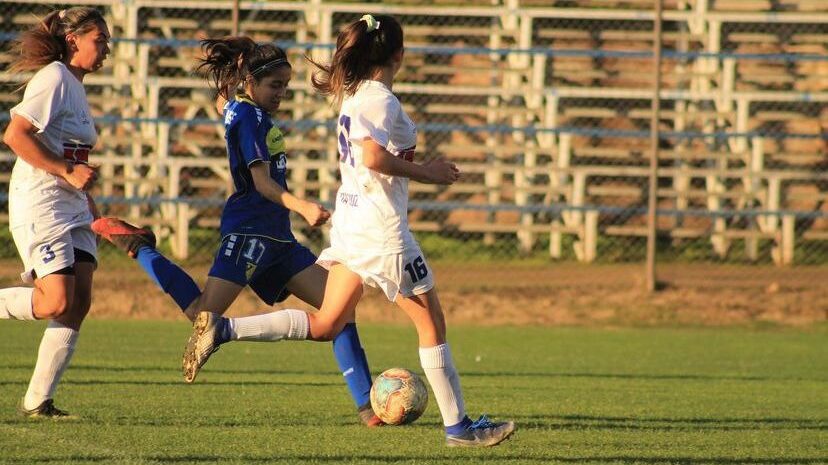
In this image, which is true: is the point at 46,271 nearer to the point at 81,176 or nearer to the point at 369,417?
the point at 81,176

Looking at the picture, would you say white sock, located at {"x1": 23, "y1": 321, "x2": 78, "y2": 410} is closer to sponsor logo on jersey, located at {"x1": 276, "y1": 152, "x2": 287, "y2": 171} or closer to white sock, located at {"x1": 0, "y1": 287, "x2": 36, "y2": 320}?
white sock, located at {"x1": 0, "y1": 287, "x2": 36, "y2": 320}

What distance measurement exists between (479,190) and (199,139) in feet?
12.6

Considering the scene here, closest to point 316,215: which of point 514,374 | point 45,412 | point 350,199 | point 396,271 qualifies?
point 350,199

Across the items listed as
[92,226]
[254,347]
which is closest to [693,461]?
[92,226]

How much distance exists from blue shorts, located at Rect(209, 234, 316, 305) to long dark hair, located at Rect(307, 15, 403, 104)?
1190 millimetres

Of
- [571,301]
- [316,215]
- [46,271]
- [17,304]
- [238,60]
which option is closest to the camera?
[316,215]

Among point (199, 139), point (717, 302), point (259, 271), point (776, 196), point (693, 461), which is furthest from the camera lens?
point (199, 139)

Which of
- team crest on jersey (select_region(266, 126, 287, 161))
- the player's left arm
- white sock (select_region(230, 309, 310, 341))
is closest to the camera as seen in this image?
the player's left arm

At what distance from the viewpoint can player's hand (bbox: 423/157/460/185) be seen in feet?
18.4

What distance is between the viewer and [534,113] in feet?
56.5

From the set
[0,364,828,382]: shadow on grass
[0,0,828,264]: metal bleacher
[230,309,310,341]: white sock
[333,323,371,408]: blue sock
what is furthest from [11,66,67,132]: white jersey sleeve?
[0,0,828,264]: metal bleacher

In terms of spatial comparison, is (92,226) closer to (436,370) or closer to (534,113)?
(436,370)

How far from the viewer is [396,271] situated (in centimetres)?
566

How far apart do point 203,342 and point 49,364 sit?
3.38 feet
